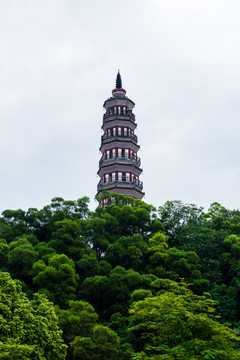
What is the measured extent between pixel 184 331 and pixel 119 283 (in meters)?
8.98

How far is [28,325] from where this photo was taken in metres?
15.5

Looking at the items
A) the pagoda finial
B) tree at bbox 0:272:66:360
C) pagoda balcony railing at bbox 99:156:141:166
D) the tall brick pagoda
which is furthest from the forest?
the pagoda finial

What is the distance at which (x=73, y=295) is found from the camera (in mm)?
23859

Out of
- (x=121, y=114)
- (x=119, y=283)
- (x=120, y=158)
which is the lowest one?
(x=119, y=283)

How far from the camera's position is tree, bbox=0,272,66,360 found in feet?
48.4

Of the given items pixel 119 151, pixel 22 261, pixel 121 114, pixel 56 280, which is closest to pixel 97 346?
pixel 56 280

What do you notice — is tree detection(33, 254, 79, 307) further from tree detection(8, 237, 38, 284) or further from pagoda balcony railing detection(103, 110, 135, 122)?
pagoda balcony railing detection(103, 110, 135, 122)

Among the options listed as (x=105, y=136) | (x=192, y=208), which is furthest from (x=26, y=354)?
(x=105, y=136)

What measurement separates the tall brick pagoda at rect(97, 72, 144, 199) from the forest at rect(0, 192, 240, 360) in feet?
15.5

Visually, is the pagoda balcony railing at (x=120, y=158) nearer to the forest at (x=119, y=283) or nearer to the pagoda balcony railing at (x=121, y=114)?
the pagoda balcony railing at (x=121, y=114)

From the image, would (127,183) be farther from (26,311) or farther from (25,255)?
(26,311)

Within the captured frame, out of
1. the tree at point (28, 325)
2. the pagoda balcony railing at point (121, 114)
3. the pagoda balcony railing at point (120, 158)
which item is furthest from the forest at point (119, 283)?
the pagoda balcony railing at point (121, 114)

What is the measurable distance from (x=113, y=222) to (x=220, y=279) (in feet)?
29.1

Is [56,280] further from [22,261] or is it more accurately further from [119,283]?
[119,283]
